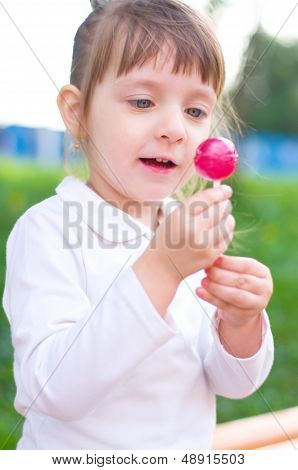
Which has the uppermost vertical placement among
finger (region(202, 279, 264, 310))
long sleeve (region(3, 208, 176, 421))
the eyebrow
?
the eyebrow

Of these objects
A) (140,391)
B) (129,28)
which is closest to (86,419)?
(140,391)

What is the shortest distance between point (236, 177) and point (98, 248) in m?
0.26

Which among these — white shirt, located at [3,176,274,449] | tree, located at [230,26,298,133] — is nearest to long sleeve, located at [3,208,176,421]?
white shirt, located at [3,176,274,449]

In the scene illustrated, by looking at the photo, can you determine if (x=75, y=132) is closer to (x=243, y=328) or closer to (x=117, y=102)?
(x=117, y=102)

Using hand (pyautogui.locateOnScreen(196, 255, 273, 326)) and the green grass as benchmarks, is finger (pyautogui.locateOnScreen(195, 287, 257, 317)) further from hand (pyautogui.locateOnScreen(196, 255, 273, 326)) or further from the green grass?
the green grass

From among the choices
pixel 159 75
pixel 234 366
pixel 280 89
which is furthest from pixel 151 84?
pixel 280 89

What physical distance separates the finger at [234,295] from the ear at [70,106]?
196mm

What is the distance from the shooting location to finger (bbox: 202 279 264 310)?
1.46 ft

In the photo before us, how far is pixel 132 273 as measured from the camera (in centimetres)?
43

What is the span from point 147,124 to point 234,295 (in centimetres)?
14

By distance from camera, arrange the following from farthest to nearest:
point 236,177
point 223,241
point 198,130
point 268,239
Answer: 1. point 268,239
2. point 236,177
3. point 198,130
4. point 223,241

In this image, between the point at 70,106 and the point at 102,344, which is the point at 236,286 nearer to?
the point at 102,344

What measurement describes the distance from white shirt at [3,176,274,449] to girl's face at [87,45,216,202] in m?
0.04

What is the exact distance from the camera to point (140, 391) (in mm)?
522
